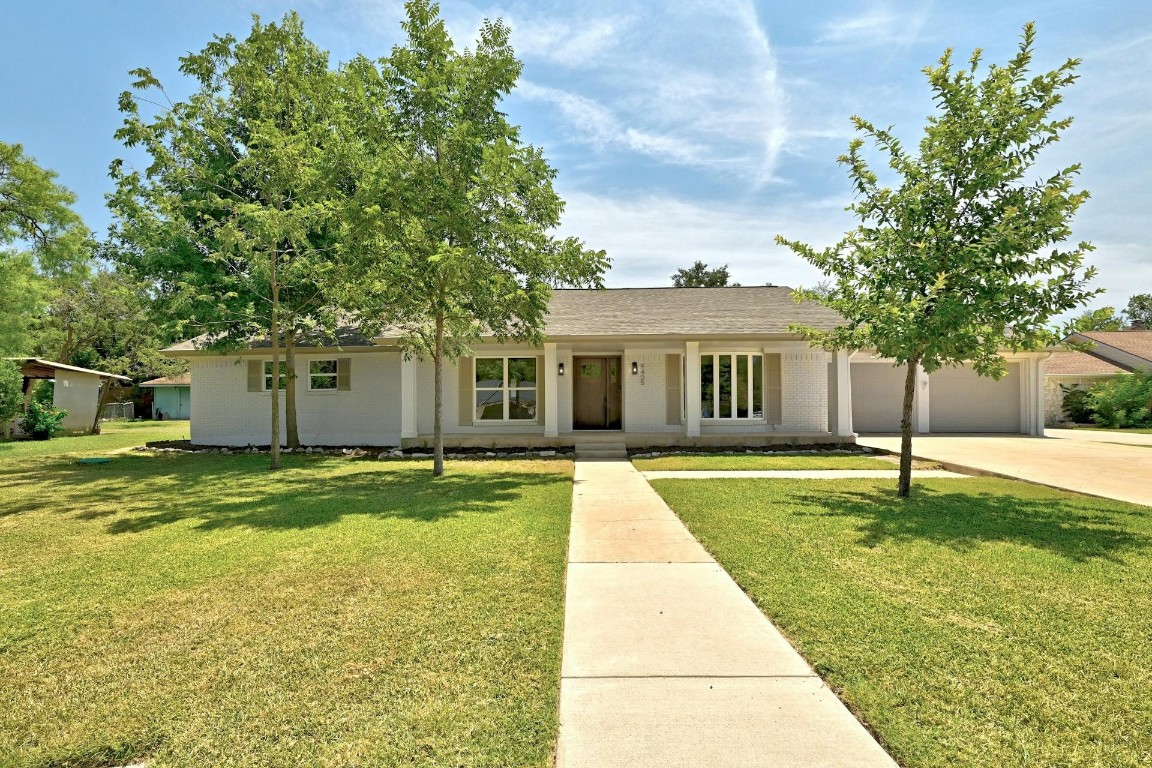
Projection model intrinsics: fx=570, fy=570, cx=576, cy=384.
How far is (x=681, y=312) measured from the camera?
1619 centimetres

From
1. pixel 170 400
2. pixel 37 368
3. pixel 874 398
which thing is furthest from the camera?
pixel 170 400

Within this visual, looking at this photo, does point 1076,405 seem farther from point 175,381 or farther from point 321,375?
point 175,381

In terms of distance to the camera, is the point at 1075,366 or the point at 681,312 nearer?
the point at 681,312

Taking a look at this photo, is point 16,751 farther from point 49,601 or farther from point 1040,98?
point 1040,98

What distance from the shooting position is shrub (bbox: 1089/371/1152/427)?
69.5ft

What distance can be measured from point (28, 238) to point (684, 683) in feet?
91.2

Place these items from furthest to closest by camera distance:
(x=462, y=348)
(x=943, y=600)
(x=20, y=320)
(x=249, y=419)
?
1. (x=20, y=320)
2. (x=249, y=419)
3. (x=462, y=348)
4. (x=943, y=600)

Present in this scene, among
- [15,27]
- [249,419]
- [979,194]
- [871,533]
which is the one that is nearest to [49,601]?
[871,533]

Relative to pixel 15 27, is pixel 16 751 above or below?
below

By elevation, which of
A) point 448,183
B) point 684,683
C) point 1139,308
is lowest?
point 684,683

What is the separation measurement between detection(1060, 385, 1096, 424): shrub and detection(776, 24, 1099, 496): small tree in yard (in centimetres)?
2056

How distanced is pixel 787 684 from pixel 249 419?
16.8 m

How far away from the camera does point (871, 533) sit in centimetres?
614

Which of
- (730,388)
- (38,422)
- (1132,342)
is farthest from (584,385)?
(1132,342)
